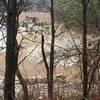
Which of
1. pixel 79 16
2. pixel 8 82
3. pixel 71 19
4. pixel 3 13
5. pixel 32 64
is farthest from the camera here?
pixel 32 64

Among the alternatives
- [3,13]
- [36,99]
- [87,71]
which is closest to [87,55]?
[87,71]

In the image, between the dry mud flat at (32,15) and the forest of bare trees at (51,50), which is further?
the dry mud flat at (32,15)

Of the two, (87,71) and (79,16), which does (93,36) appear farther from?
(87,71)

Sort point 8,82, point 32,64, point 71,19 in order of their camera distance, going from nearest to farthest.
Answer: point 8,82
point 71,19
point 32,64

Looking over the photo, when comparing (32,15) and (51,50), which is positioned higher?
(32,15)

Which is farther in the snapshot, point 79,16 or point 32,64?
point 32,64

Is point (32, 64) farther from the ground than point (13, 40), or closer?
closer

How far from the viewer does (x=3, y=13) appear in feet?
28.0

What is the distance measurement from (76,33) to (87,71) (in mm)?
5959

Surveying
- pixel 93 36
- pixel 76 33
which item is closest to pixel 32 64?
pixel 76 33

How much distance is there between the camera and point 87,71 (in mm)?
10000

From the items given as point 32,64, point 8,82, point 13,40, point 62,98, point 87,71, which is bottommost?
point 32,64

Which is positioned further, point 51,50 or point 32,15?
point 32,15

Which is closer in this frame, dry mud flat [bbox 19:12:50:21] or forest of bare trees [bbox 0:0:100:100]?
forest of bare trees [bbox 0:0:100:100]
